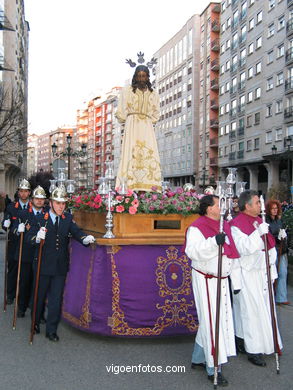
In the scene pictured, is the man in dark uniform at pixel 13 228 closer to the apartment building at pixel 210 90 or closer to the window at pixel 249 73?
the window at pixel 249 73

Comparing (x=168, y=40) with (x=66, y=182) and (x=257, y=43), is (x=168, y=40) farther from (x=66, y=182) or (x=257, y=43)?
(x=66, y=182)

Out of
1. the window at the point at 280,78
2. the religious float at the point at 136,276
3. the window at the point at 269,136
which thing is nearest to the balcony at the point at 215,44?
the window at the point at 280,78

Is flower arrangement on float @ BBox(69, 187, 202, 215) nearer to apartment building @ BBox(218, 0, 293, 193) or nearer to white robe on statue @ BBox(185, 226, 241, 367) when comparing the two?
white robe on statue @ BBox(185, 226, 241, 367)

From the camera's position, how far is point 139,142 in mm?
8172

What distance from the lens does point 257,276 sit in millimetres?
5289

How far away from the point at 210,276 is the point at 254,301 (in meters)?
0.80

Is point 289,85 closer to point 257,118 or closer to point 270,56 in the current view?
point 270,56

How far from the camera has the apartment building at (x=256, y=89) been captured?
4016 cm

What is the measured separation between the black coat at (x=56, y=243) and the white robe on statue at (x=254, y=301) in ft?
6.96

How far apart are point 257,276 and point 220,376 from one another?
1.24 meters

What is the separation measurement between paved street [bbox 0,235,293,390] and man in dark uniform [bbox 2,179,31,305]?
1.54 m

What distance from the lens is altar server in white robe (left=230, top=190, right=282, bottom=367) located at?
516 centimetres

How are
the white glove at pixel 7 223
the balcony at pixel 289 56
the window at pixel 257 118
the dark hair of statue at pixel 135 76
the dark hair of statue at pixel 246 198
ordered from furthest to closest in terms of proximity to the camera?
the window at pixel 257 118 < the balcony at pixel 289 56 < the dark hair of statue at pixel 135 76 < the white glove at pixel 7 223 < the dark hair of statue at pixel 246 198

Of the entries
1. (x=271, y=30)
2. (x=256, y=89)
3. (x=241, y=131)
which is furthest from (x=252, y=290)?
(x=241, y=131)
